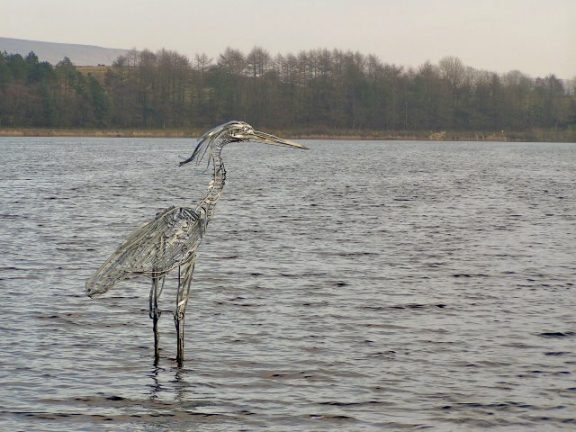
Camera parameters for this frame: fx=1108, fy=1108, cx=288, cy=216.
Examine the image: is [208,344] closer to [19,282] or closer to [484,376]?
[484,376]

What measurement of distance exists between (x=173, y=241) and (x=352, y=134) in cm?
15256

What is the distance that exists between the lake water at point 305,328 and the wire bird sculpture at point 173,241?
1.36 m

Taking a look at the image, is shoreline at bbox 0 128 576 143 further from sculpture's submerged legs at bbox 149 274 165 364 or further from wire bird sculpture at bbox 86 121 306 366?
wire bird sculpture at bbox 86 121 306 366

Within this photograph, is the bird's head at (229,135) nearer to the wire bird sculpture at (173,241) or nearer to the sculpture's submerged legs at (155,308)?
the wire bird sculpture at (173,241)

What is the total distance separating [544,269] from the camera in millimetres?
24266

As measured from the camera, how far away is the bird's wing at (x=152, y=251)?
12.9 m

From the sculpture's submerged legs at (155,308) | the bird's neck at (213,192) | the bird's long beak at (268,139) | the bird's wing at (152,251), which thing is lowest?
the sculpture's submerged legs at (155,308)

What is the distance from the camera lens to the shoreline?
14888 centimetres

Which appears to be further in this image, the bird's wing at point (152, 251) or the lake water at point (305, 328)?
the bird's wing at point (152, 251)

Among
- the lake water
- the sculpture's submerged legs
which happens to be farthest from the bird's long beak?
the lake water

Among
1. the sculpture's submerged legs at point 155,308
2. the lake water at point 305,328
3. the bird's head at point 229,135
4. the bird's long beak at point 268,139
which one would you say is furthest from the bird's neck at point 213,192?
the lake water at point 305,328

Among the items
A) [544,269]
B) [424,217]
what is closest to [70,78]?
[424,217]

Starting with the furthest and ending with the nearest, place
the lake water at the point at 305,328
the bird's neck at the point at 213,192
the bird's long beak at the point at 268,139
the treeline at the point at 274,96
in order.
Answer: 1. the treeline at the point at 274,96
2. the bird's neck at the point at 213,192
3. the bird's long beak at the point at 268,139
4. the lake water at the point at 305,328

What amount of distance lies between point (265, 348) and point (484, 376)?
314 centimetres
